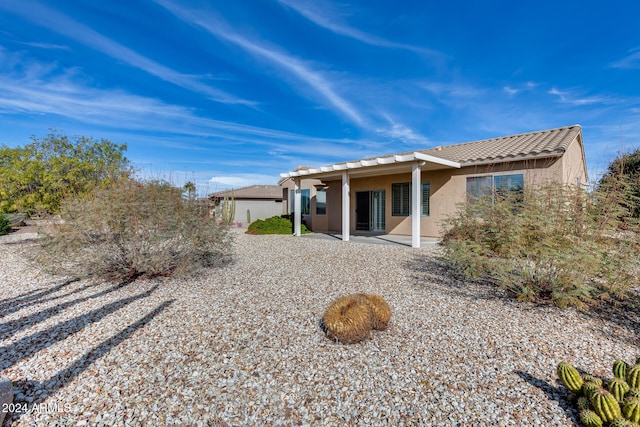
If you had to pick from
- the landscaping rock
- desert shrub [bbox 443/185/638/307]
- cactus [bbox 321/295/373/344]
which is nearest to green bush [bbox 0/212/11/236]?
the landscaping rock

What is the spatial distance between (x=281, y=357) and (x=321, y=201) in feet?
52.0

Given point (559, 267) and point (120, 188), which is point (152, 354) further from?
point (559, 267)

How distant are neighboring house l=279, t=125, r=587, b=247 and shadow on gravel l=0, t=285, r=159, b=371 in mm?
8573

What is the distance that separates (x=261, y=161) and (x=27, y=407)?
23.0m

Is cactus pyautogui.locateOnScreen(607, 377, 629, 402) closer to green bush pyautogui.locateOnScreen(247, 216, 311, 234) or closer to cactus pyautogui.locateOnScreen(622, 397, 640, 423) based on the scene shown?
cactus pyautogui.locateOnScreen(622, 397, 640, 423)

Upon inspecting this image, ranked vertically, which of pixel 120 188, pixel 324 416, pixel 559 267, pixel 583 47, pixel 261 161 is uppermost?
pixel 583 47

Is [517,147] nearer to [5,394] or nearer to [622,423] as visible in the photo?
[622,423]

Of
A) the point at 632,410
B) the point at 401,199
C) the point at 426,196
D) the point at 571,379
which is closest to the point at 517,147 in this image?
the point at 426,196

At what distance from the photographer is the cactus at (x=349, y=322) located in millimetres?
3865

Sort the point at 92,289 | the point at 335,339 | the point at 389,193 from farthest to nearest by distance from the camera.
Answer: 1. the point at 389,193
2. the point at 92,289
3. the point at 335,339

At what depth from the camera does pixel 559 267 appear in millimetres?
4719

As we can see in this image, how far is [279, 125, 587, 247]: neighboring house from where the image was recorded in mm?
10539

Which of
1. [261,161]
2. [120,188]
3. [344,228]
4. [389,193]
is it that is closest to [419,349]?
[120,188]

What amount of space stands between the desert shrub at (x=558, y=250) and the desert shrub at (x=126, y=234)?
20.1 feet
